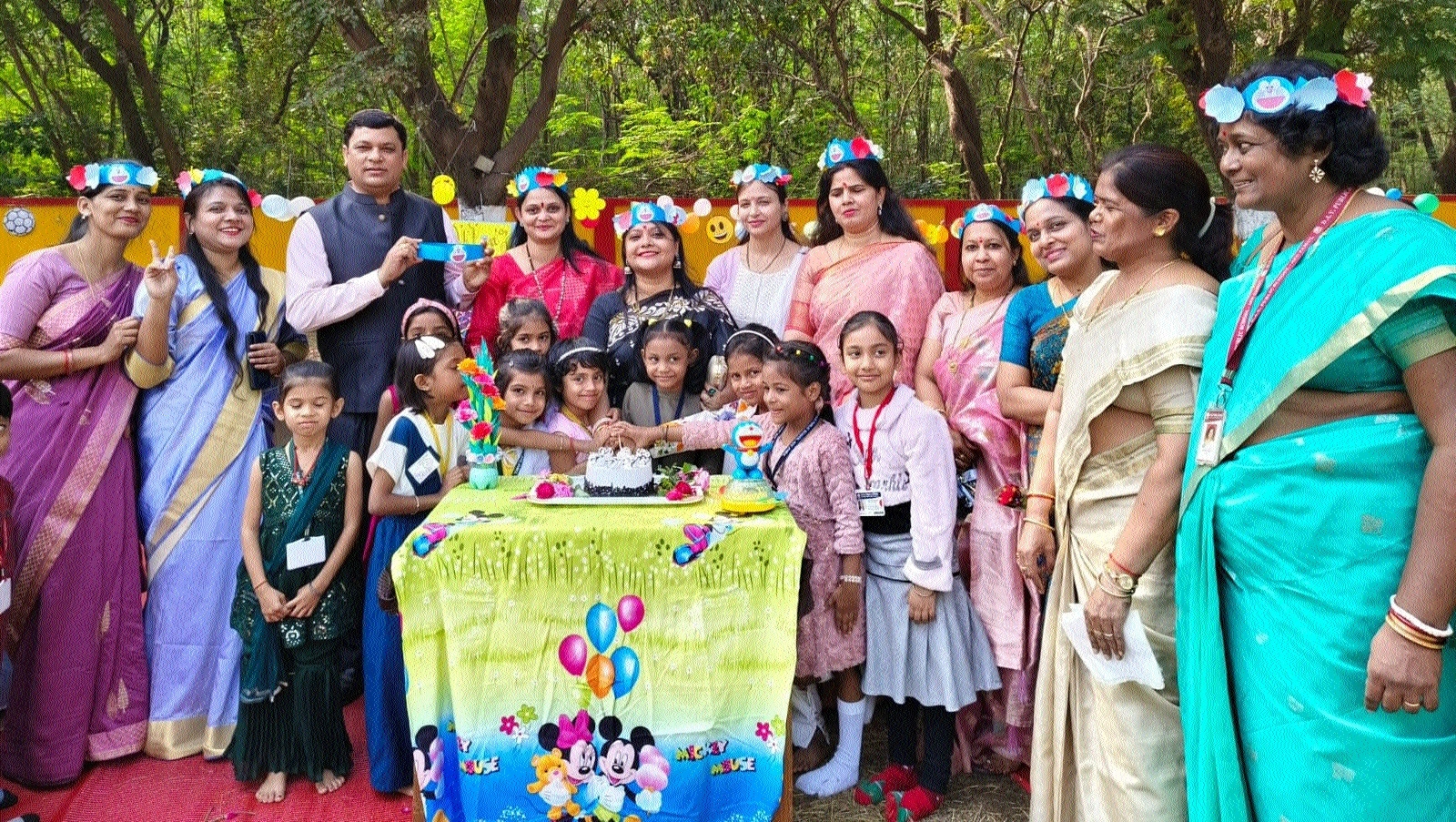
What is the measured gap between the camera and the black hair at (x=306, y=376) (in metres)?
3.05

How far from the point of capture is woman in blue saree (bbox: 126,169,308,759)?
3264 mm

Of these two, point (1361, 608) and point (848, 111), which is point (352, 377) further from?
point (848, 111)

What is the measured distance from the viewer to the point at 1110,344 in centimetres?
214

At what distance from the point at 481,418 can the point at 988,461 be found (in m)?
1.51

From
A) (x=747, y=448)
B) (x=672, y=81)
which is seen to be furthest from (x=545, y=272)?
(x=672, y=81)

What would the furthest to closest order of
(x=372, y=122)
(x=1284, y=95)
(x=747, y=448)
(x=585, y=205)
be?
1. (x=585, y=205)
2. (x=372, y=122)
3. (x=747, y=448)
4. (x=1284, y=95)

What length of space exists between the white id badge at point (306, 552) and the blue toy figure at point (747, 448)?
1.26 m

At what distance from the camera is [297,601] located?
3002mm

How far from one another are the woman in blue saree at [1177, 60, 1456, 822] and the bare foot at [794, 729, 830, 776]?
1368 mm

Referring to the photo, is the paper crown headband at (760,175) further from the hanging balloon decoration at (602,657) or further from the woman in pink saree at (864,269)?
the hanging balloon decoration at (602,657)

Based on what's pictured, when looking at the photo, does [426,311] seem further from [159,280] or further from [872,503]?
[872,503]

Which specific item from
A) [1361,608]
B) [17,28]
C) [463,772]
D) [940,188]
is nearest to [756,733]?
[463,772]

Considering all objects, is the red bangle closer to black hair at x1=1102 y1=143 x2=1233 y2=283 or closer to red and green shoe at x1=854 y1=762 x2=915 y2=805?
black hair at x1=1102 y1=143 x2=1233 y2=283

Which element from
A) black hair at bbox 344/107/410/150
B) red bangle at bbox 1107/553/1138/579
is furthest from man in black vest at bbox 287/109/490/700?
red bangle at bbox 1107/553/1138/579
